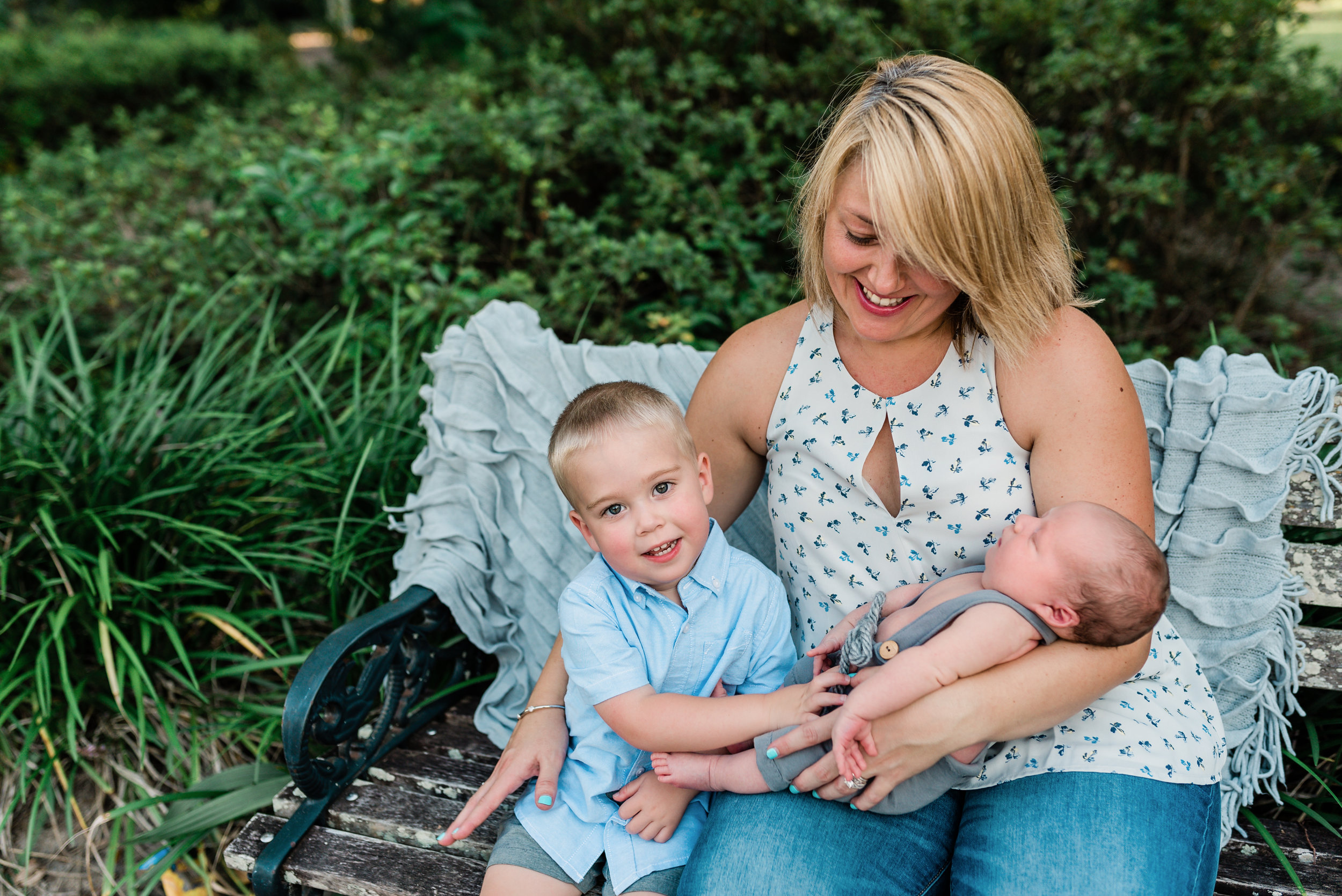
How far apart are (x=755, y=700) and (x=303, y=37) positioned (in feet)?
53.7

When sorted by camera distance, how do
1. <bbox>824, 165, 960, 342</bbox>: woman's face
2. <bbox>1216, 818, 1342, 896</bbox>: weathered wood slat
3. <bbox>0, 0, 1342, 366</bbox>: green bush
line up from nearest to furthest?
<bbox>824, 165, 960, 342</bbox>: woman's face
<bbox>1216, 818, 1342, 896</bbox>: weathered wood slat
<bbox>0, 0, 1342, 366</bbox>: green bush

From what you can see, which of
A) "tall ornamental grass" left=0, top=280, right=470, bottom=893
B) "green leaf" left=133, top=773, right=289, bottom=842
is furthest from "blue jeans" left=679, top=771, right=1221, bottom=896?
"tall ornamental grass" left=0, top=280, right=470, bottom=893

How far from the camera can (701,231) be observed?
142 inches

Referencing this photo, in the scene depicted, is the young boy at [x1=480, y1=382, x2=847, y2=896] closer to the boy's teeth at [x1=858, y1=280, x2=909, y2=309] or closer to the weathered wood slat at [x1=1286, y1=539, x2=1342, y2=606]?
the boy's teeth at [x1=858, y1=280, x2=909, y2=309]

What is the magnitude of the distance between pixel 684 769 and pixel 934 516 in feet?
2.35

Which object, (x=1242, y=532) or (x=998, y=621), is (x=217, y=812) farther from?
(x=1242, y=532)

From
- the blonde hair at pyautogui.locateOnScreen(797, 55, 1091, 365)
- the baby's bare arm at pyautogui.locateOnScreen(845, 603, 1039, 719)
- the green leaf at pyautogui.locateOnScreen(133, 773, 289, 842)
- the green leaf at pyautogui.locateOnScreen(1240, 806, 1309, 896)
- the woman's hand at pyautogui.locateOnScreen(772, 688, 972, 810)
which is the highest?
the blonde hair at pyautogui.locateOnScreen(797, 55, 1091, 365)

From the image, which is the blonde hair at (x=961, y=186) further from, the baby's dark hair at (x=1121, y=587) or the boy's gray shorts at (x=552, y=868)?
the boy's gray shorts at (x=552, y=868)

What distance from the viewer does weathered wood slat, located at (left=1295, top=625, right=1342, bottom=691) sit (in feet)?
6.81

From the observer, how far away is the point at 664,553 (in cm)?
178

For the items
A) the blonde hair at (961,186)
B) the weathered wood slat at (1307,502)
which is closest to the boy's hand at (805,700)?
the blonde hair at (961,186)

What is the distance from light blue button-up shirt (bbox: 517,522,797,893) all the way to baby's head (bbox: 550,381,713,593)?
3.1 inches

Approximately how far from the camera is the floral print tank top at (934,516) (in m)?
1.71

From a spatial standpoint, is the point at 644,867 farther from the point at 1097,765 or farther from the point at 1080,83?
the point at 1080,83
